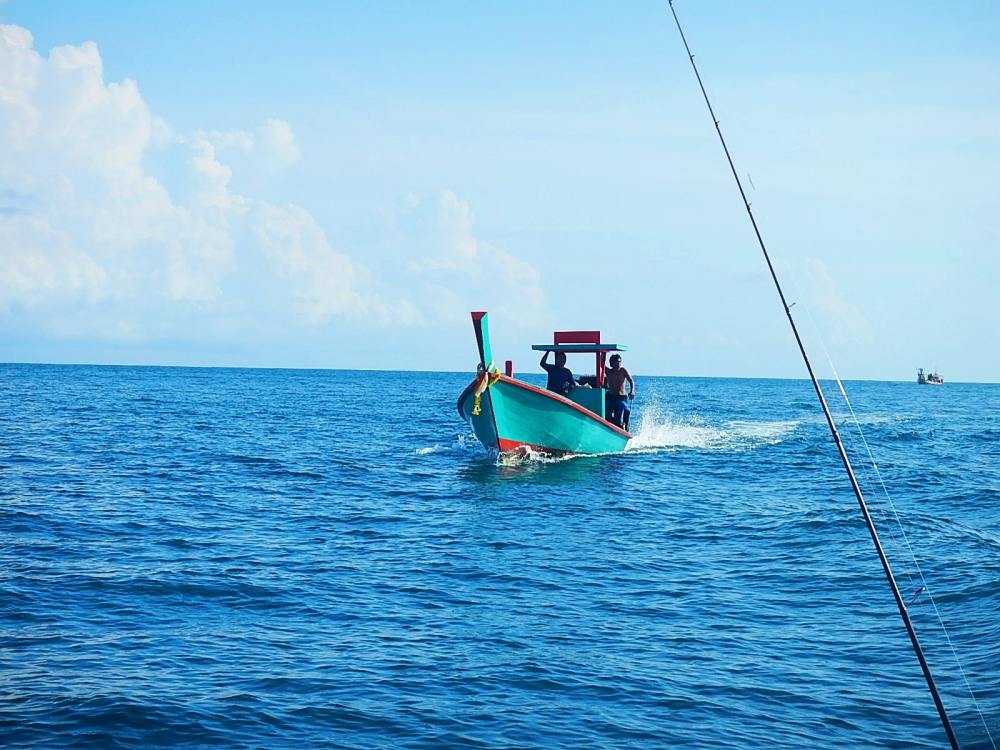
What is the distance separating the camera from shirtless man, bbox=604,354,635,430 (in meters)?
25.4

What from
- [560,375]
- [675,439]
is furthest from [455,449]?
[675,439]

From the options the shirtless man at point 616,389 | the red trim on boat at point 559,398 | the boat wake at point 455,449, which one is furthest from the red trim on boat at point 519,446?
the boat wake at point 455,449

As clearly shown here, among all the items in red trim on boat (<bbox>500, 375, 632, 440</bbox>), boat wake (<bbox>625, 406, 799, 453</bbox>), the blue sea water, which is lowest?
the blue sea water

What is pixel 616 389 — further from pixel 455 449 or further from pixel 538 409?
pixel 455 449

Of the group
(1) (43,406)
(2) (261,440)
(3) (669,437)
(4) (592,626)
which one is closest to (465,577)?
(4) (592,626)

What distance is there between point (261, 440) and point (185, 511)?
49.6 feet

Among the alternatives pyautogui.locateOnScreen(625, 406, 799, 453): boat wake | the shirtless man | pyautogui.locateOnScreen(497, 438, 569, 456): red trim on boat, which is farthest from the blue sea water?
pyautogui.locateOnScreen(625, 406, 799, 453): boat wake

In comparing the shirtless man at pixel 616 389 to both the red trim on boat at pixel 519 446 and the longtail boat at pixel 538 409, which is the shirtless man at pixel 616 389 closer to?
the longtail boat at pixel 538 409

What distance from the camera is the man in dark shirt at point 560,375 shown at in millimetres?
25781

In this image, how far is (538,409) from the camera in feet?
76.4

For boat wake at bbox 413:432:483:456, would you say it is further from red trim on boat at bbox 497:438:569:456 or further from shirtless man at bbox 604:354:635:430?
shirtless man at bbox 604:354:635:430

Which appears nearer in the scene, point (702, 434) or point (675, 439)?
point (675, 439)

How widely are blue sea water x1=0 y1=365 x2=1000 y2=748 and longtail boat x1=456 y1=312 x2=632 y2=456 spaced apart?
1565mm

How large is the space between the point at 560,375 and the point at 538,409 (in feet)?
9.18
